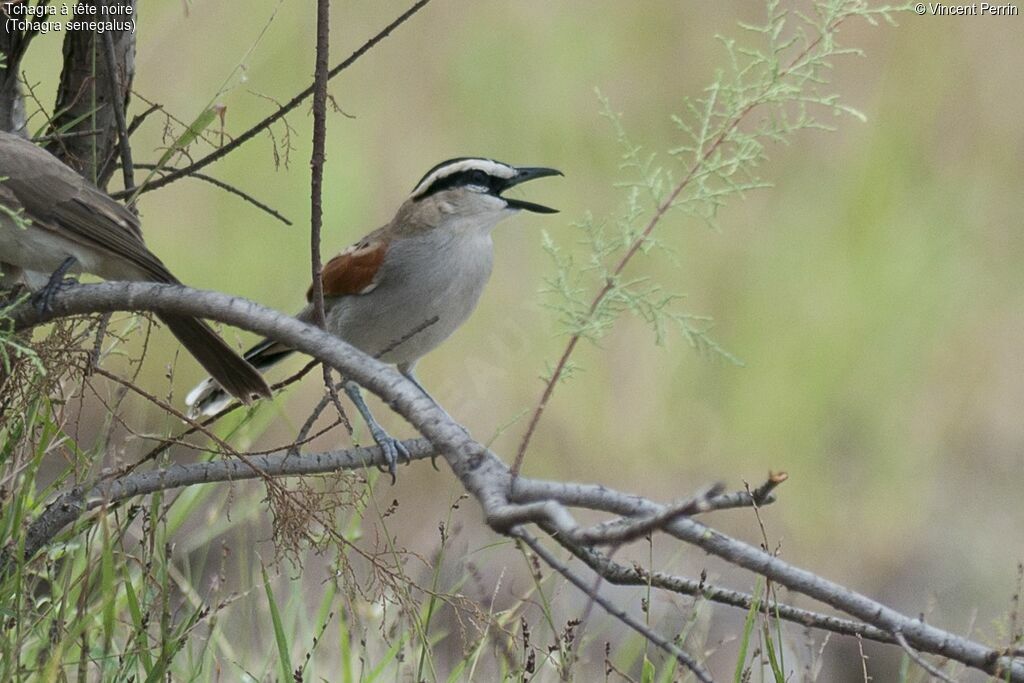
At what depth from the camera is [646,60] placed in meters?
8.15

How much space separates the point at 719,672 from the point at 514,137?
313 cm

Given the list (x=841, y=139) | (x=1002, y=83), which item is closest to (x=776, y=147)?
(x=841, y=139)

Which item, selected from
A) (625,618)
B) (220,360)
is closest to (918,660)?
(625,618)

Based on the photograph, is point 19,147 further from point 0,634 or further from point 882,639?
point 882,639

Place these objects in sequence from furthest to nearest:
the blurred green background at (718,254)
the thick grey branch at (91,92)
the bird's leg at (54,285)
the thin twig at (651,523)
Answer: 1. the blurred green background at (718,254)
2. the thick grey branch at (91,92)
3. the bird's leg at (54,285)
4. the thin twig at (651,523)

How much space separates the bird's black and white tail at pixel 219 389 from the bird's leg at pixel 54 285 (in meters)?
0.99

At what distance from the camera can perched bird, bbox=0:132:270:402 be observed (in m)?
3.29

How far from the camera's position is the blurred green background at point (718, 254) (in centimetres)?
651

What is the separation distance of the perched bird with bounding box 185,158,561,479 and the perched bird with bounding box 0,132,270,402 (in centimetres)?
115

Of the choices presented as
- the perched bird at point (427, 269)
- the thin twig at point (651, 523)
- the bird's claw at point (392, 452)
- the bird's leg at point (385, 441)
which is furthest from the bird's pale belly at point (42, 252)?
the thin twig at point (651, 523)

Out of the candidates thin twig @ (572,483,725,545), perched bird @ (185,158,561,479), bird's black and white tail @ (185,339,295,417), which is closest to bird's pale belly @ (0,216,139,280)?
bird's black and white tail @ (185,339,295,417)

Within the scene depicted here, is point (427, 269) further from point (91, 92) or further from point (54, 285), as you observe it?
point (54, 285)

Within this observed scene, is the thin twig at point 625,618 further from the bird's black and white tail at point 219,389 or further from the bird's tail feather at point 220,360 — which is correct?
the bird's black and white tail at point 219,389

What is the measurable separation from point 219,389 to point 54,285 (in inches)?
50.4
